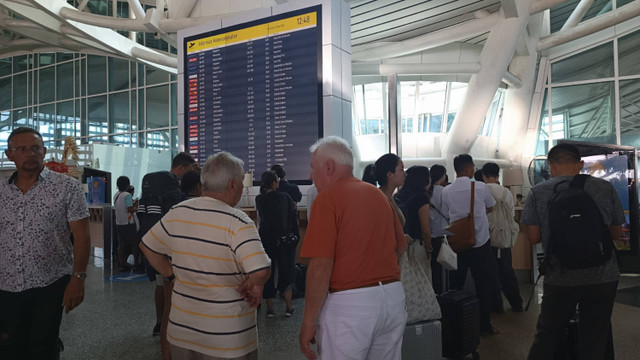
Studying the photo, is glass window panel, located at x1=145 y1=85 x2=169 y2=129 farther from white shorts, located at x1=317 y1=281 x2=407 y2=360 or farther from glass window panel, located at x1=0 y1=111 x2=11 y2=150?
white shorts, located at x1=317 y1=281 x2=407 y2=360

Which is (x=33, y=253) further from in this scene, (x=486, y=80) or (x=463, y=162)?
(x=486, y=80)

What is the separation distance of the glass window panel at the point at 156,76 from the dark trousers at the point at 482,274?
1782 centimetres

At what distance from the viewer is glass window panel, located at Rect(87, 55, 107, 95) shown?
69.6ft

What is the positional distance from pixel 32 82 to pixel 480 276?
1069 inches

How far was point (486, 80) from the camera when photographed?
11688 mm

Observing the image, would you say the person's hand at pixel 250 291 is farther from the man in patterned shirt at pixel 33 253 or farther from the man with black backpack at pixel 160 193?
the man with black backpack at pixel 160 193

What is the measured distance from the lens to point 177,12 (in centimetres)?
936

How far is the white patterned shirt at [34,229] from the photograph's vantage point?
2.47 m

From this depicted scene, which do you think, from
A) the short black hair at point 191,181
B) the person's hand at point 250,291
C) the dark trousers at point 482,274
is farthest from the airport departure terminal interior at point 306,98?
the person's hand at point 250,291

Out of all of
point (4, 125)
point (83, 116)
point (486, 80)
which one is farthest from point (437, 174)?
point (4, 125)

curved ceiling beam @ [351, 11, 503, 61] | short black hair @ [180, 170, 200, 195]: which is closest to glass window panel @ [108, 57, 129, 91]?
curved ceiling beam @ [351, 11, 503, 61]

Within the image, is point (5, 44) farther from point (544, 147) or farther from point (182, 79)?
point (544, 147)

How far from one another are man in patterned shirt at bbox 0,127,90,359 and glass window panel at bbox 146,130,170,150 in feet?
57.3

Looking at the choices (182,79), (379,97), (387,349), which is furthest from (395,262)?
(379,97)
